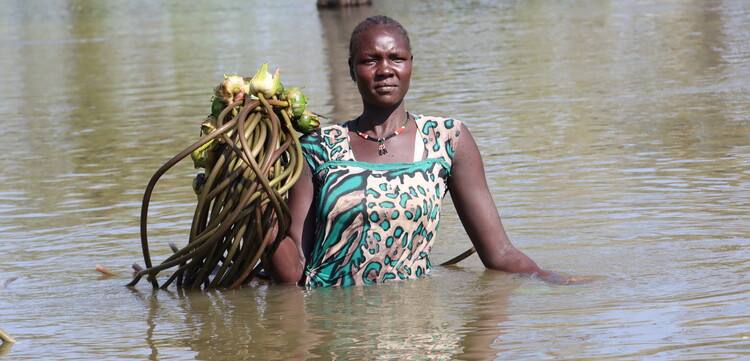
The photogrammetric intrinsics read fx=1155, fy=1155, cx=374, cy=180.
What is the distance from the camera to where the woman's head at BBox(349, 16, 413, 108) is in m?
4.30

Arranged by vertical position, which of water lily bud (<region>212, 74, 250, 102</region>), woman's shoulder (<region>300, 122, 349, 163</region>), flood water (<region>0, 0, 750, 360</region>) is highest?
water lily bud (<region>212, 74, 250, 102</region>)

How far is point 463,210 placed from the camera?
452 centimetres

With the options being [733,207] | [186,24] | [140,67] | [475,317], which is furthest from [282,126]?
[186,24]

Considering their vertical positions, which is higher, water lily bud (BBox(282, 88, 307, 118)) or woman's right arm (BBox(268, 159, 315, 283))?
water lily bud (BBox(282, 88, 307, 118))

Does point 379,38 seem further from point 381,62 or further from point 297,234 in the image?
point 297,234

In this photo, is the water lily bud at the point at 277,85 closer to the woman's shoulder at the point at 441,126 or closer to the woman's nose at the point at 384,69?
the woman's nose at the point at 384,69

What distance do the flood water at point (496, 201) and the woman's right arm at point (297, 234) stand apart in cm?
9

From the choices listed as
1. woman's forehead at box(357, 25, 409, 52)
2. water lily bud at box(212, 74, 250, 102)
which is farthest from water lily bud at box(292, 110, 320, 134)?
woman's forehead at box(357, 25, 409, 52)

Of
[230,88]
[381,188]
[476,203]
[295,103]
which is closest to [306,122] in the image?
[295,103]

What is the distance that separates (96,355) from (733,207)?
138 inches

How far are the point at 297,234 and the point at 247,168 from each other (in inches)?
12.7

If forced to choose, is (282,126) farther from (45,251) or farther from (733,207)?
(733,207)

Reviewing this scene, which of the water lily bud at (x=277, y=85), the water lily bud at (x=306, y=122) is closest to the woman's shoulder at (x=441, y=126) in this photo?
the water lily bud at (x=306, y=122)

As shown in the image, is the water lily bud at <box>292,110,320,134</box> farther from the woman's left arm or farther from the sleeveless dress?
the woman's left arm
